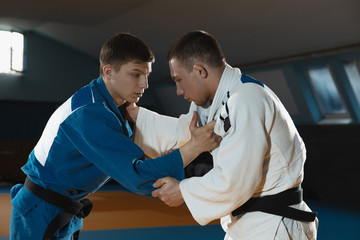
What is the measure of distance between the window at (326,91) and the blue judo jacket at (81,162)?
718 centimetres

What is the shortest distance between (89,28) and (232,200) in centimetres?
971

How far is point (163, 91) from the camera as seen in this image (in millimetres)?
13039

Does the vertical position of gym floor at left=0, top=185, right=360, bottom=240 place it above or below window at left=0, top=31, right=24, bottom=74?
below

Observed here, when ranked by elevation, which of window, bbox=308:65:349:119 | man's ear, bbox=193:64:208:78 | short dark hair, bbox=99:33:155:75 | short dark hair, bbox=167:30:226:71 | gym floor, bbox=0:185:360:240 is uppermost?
window, bbox=308:65:349:119

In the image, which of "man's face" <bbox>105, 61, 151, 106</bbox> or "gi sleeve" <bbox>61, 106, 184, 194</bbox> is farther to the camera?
"man's face" <bbox>105, 61, 151, 106</bbox>

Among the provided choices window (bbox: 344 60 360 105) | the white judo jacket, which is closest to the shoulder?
Answer: the white judo jacket

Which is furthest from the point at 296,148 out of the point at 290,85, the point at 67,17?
the point at 67,17

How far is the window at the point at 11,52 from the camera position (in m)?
11.8

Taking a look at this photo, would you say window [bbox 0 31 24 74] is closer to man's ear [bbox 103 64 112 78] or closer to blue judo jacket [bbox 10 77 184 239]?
man's ear [bbox 103 64 112 78]

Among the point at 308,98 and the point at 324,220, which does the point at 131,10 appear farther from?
the point at 324,220

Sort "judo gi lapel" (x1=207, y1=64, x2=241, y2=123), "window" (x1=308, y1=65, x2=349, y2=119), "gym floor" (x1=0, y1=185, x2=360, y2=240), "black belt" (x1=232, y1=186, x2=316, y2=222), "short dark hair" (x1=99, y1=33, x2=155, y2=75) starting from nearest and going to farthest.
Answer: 1. "black belt" (x1=232, y1=186, x2=316, y2=222)
2. "judo gi lapel" (x1=207, y1=64, x2=241, y2=123)
3. "short dark hair" (x1=99, y1=33, x2=155, y2=75)
4. "gym floor" (x1=0, y1=185, x2=360, y2=240)
5. "window" (x1=308, y1=65, x2=349, y2=119)

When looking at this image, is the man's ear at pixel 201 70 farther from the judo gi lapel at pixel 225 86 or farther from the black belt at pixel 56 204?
the black belt at pixel 56 204

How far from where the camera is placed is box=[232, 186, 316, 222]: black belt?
177cm

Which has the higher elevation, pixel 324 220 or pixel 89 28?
pixel 89 28
